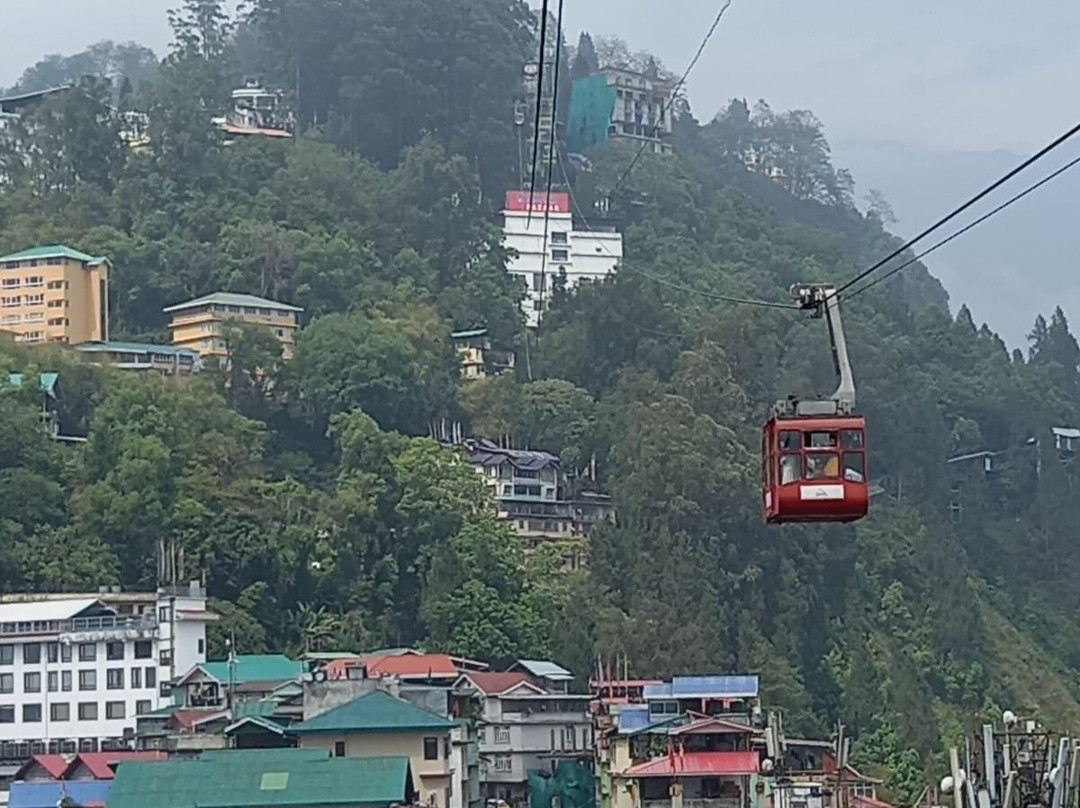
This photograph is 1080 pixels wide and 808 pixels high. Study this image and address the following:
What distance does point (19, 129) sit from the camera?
83.0m

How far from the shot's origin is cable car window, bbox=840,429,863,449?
14.6 meters

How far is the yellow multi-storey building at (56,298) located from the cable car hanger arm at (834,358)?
58.5 meters

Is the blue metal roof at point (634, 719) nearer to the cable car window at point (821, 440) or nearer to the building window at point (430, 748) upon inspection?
the building window at point (430, 748)

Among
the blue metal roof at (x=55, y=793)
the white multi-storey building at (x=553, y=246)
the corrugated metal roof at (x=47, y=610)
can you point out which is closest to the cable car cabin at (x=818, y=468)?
the blue metal roof at (x=55, y=793)

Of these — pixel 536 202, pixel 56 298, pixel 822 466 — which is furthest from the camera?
pixel 536 202

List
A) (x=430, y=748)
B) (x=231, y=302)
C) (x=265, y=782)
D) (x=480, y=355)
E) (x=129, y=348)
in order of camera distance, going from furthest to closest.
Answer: (x=480, y=355), (x=231, y=302), (x=129, y=348), (x=430, y=748), (x=265, y=782)

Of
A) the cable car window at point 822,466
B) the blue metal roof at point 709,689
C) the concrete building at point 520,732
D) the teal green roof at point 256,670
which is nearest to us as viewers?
the cable car window at point 822,466

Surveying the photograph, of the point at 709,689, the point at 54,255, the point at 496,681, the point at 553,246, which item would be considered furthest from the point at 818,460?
the point at 553,246

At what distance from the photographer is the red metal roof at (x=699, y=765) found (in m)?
38.7

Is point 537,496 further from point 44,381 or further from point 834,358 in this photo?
point 834,358

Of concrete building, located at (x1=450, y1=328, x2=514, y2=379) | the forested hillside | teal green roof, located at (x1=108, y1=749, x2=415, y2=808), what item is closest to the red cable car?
teal green roof, located at (x1=108, y1=749, x2=415, y2=808)

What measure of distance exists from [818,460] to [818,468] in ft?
0.17

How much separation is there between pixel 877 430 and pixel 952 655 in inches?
466

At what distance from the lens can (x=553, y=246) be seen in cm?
8544
